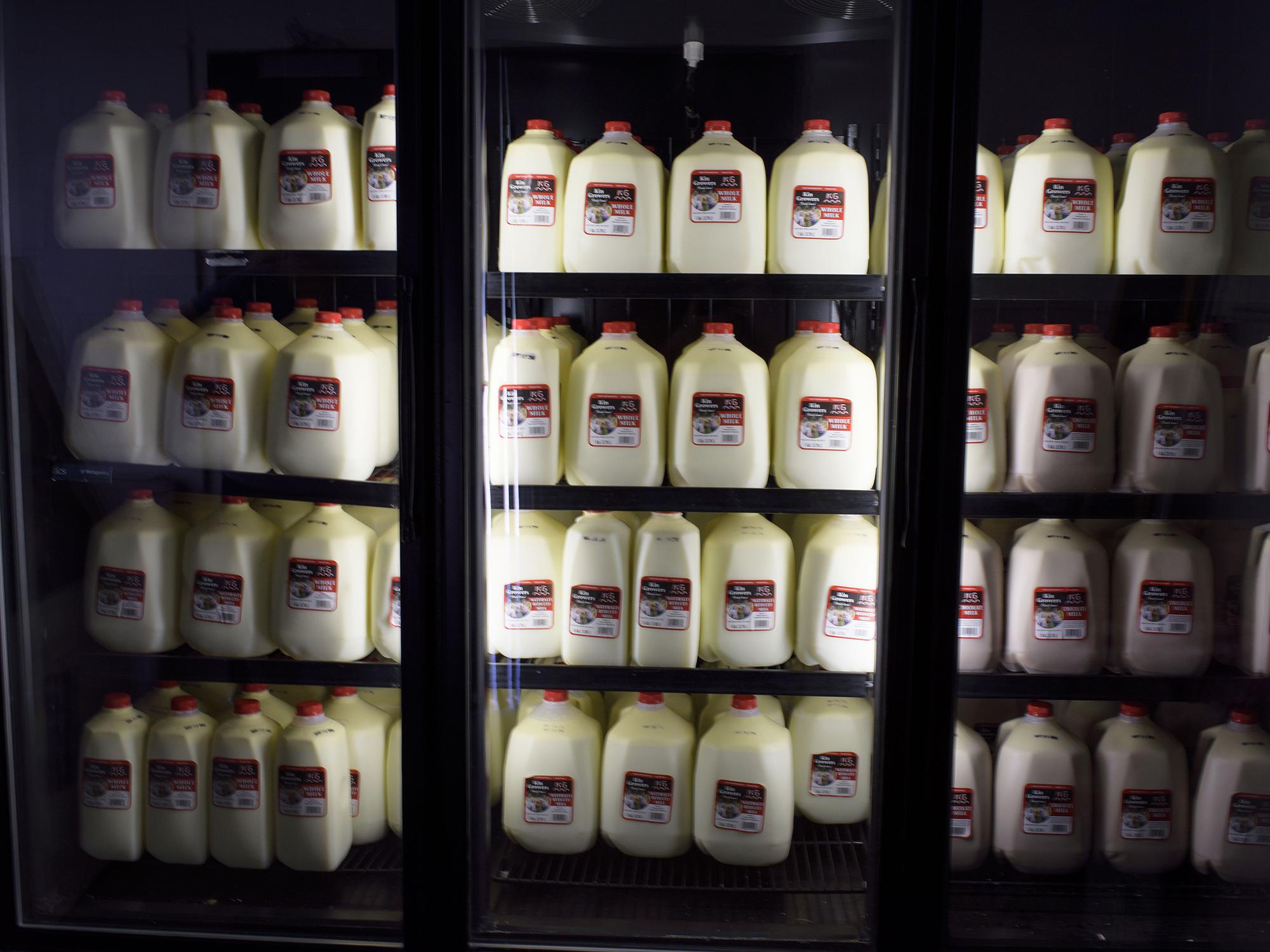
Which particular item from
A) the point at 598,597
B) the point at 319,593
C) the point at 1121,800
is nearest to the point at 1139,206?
the point at 1121,800

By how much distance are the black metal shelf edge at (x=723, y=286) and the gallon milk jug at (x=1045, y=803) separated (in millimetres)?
947

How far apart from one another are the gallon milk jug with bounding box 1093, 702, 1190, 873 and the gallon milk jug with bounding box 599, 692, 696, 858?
32.4 inches

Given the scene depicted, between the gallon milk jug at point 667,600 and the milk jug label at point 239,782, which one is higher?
the gallon milk jug at point 667,600

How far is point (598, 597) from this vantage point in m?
1.80

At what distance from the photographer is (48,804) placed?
6.07ft

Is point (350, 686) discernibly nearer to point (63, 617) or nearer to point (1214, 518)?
point (63, 617)

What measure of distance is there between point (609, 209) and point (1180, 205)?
3.46ft

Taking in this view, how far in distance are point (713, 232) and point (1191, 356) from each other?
36.2 inches

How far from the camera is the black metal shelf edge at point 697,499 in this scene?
65.5 inches

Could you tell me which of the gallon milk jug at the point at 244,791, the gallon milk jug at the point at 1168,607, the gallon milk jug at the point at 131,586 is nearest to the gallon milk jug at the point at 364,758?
the gallon milk jug at the point at 244,791

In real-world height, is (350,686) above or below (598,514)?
below

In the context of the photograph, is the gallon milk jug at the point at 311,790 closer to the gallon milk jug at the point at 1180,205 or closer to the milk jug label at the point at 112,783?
the milk jug label at the point at 112,783

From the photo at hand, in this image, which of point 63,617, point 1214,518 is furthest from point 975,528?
point 63,617

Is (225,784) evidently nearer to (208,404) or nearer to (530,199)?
(208,404)
